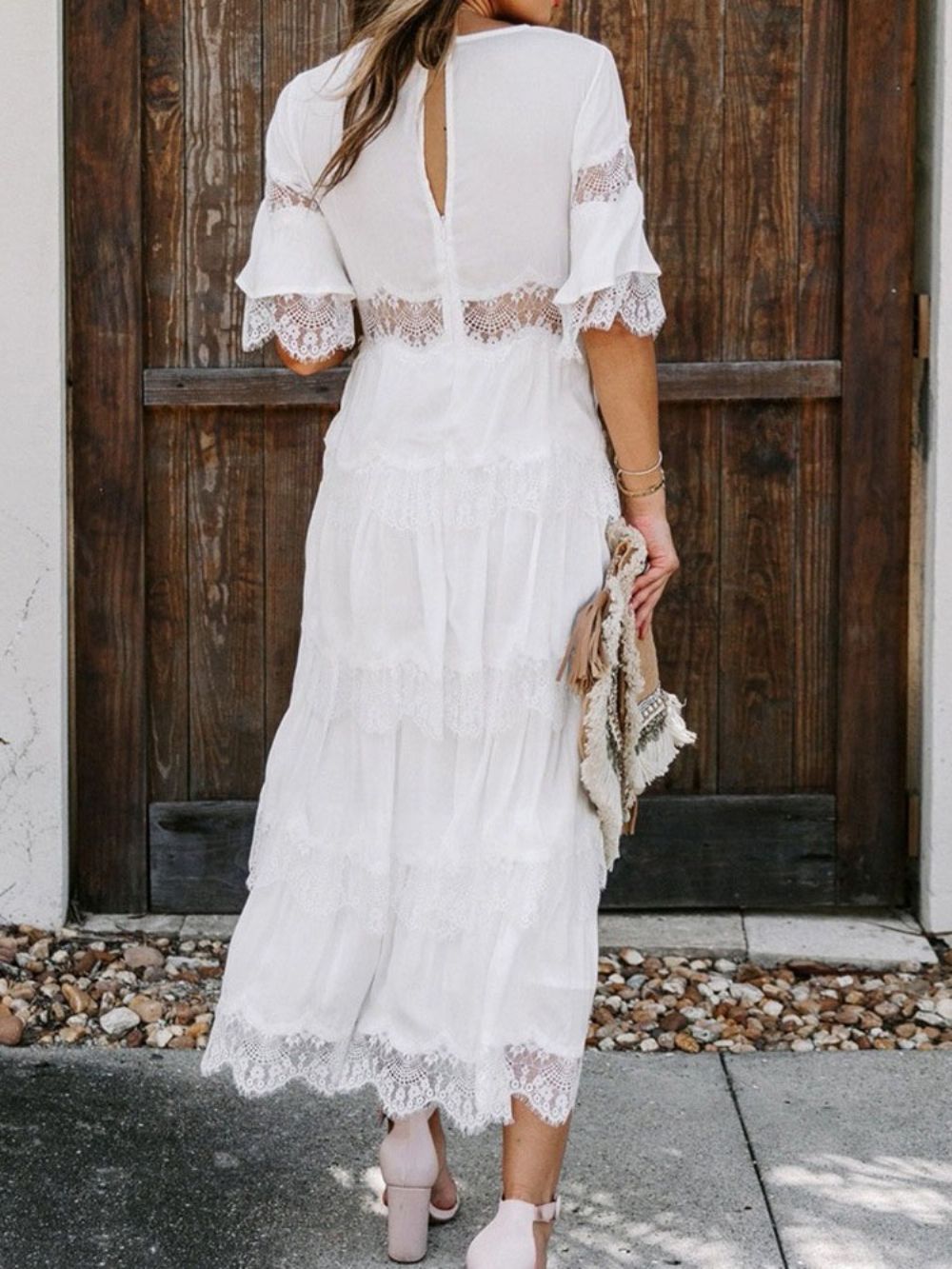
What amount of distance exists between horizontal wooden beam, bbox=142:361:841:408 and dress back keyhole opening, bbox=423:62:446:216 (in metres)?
1.62

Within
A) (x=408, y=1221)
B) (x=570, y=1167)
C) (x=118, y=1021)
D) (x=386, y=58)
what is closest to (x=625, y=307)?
(x=386, y=58)

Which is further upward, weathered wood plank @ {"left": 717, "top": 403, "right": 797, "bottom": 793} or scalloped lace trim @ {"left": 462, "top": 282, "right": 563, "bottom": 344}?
scalloped lace trim @ {"left": 462, "top": 282, "right": 563, "bottom": 344}

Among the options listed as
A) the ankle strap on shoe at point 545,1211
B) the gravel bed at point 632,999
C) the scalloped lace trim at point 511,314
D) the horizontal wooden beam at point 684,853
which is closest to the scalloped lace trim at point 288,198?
the scalloped lace trim at point 511,314

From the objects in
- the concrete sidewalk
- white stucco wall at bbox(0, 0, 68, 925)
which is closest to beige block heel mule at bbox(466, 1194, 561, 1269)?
the concrete sidewalk

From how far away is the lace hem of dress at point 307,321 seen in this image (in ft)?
9.02

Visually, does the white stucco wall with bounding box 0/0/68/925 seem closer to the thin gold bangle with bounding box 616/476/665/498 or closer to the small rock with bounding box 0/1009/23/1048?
the small rock with bounding box 0/1009/23/1048

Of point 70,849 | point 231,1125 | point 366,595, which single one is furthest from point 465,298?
point 70,849

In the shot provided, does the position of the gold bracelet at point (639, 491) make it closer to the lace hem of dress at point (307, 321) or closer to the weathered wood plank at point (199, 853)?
the lace hem of dress at point (307, 321)

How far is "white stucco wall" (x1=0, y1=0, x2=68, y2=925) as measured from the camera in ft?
13.3

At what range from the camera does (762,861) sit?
4340mm

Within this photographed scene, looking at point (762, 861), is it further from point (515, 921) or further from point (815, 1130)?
point (515, 921)

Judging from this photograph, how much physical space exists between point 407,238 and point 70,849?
2167 mm

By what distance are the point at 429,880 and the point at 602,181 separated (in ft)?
3.21

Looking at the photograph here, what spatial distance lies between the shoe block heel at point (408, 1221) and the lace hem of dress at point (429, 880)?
1.45 feet
